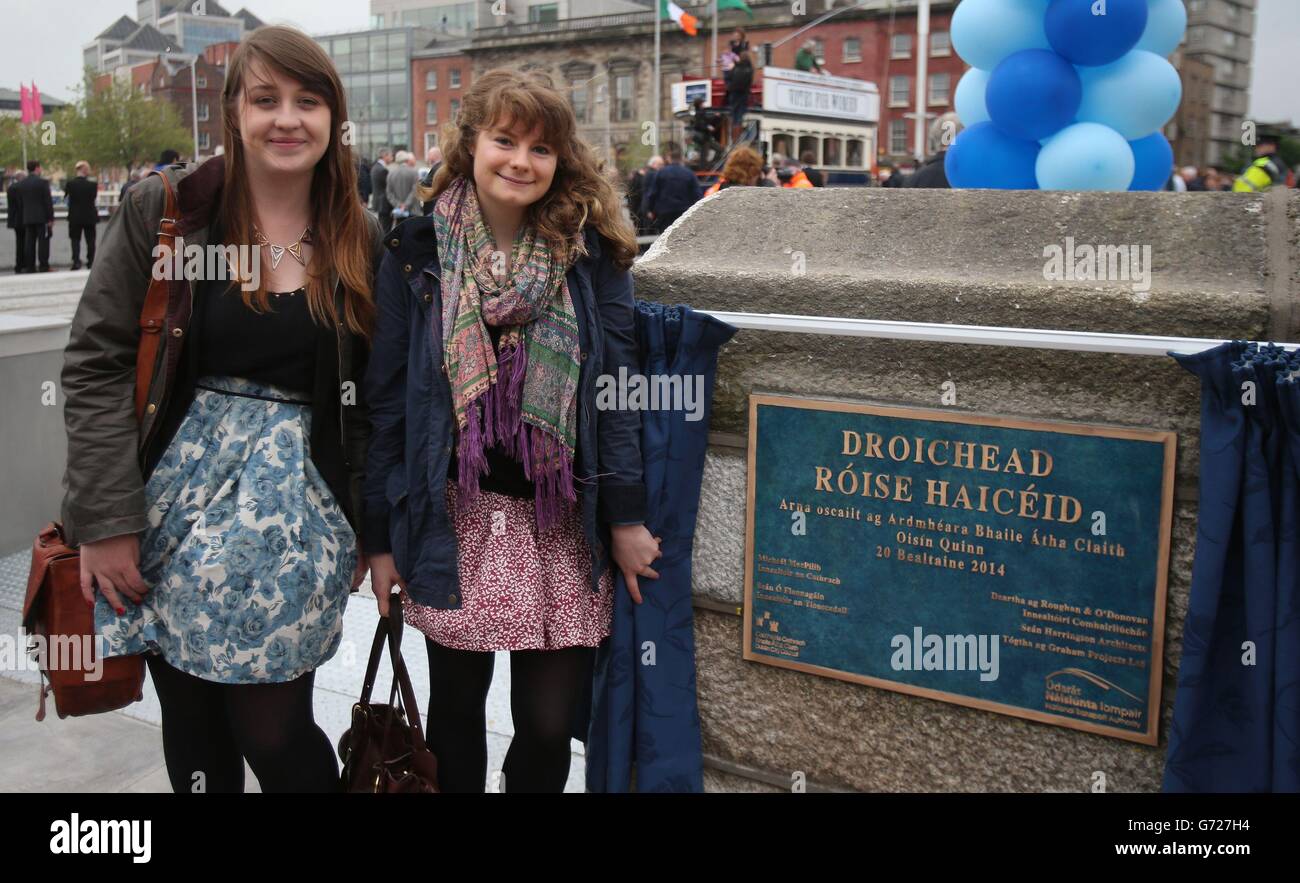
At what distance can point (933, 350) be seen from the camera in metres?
2.39

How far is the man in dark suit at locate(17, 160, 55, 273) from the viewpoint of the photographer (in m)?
15.2

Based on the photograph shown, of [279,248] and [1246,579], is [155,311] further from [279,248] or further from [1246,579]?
[1246,579]

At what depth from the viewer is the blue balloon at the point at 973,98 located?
5.59 meters

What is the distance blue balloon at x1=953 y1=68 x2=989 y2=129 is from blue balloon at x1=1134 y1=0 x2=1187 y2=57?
2.50 feet

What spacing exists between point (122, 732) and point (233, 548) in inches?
70.8

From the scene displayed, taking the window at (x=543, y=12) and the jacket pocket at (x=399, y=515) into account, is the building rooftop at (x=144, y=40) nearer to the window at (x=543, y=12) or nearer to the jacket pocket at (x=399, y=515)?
the window at (x=543, y=12)

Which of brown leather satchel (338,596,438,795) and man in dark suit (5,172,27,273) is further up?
man in dark suit (5,172,27,273)

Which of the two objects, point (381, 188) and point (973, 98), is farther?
point (381, 188)

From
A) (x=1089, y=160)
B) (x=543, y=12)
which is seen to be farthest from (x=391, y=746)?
(x=543, y=12)

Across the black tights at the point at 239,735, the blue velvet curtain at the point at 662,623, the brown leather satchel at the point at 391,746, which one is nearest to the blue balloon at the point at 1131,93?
the blue velvet curtain at the point at 662,623

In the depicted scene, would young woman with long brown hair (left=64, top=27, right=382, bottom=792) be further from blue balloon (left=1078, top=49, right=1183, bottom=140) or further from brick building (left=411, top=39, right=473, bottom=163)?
brick building (left=411, top=39, right=473, bottom=163)

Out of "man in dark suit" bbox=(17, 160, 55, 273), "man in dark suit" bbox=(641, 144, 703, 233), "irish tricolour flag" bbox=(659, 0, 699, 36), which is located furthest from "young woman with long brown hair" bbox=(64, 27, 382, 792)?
"irish tricolour flag" bbox=(659, 0, 699, 36)

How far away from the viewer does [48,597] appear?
7.41ft
